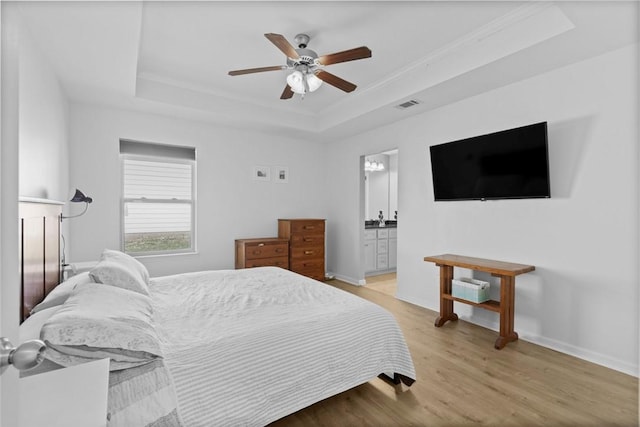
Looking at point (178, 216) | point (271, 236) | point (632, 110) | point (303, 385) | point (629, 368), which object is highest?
point (632, 110)

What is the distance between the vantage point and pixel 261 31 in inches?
108

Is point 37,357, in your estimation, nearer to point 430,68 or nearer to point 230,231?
point 430,68

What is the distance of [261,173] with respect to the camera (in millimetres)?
5164

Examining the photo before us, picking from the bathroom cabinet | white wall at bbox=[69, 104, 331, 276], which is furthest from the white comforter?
the bathroom cabinet

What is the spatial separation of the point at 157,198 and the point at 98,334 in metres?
3.50

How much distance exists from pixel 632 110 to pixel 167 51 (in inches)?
159

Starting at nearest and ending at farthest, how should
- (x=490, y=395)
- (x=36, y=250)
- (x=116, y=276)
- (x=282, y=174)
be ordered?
1. (x=36, y=250)
2. (x=116, y=276)
3. (x=490, y=395)
4. (x=282, y=174)

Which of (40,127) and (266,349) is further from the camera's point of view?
(40,127)

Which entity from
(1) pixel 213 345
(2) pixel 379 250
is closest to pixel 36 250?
→ (1) pixel 213 345

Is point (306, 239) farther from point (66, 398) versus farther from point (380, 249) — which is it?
point (66, 398)

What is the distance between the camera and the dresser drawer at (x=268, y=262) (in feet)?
15.2

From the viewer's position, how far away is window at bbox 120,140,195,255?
13.6 ft

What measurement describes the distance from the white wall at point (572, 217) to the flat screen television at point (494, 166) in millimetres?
173

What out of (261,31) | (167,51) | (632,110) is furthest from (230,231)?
(632,110)
